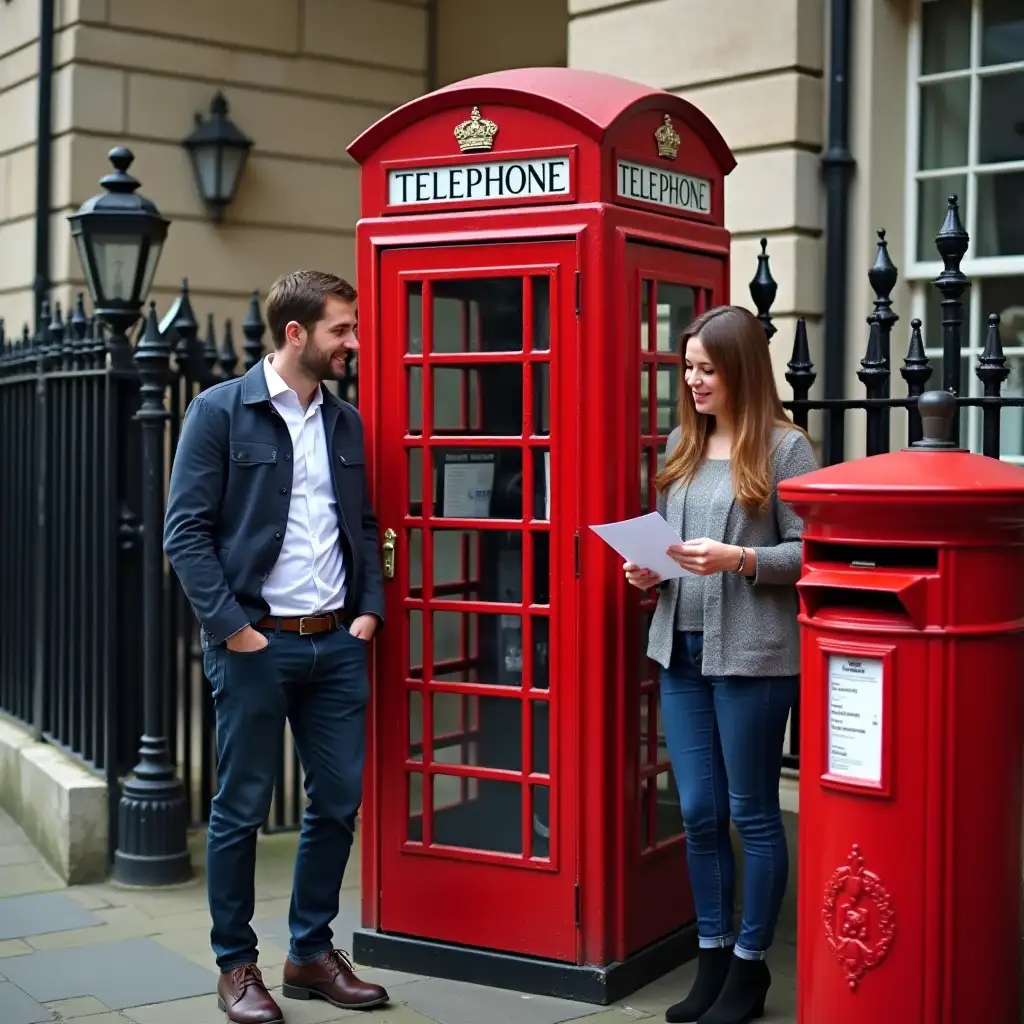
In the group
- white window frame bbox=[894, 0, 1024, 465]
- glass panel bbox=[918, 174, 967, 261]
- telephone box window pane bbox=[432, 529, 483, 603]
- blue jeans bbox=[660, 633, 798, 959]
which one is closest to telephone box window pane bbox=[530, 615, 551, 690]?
telephone box window pane bbox=[432, 529, 483, 603]

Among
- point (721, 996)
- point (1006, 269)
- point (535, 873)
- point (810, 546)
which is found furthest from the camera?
point (1006, 269)

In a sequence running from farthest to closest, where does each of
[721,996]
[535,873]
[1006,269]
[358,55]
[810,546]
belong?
[358,55] < [1006,269] < [535,873] < [721,996] < [810,546]

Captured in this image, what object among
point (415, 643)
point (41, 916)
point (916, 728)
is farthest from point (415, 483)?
point (41, 916)

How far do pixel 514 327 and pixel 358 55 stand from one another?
776 cm

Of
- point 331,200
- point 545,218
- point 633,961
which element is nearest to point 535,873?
point 633,961

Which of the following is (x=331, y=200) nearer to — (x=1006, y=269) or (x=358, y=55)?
(x=358, y=55)

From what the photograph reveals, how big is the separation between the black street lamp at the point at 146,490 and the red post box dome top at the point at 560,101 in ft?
5.24

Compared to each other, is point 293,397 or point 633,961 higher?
point 293,397

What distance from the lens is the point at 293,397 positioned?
4617 mm

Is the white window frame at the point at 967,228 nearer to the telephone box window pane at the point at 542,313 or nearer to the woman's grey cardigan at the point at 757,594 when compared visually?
the woman's grey cardigan at the point at 757,594

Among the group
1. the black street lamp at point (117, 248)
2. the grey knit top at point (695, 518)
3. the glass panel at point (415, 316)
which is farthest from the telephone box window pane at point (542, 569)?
the black street lamp at point (117, 248)

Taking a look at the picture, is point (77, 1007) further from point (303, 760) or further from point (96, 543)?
point (96, 543)

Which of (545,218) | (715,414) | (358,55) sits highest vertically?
(358,55)

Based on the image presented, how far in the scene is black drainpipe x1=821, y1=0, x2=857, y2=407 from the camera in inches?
263
